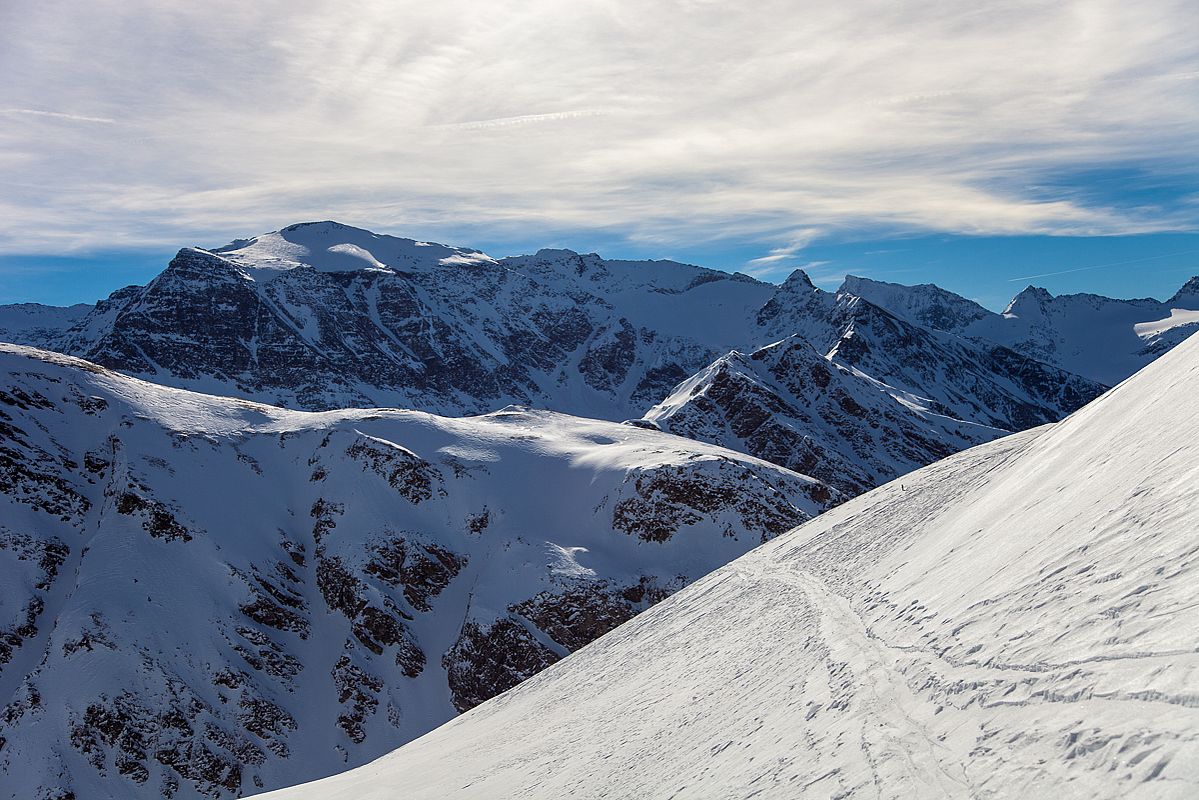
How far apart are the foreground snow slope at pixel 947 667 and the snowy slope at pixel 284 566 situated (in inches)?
1278

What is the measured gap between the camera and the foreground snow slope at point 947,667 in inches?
286

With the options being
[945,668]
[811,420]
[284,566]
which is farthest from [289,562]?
[811,420]

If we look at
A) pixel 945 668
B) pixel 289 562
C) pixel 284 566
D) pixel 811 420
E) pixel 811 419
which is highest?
pixel 945 668

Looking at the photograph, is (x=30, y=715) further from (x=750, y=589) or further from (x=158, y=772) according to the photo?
(x=750, y=589)

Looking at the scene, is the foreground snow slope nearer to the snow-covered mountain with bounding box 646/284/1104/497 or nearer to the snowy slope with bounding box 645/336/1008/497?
the snowy slope with bounding box 645/336/1008/497

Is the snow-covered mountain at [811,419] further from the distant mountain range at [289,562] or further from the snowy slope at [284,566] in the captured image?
the snowy slope at [284,566]

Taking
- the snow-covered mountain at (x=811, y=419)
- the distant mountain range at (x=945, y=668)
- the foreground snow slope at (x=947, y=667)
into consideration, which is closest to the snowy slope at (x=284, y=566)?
the foreground snow slope at (x=947, y=667)

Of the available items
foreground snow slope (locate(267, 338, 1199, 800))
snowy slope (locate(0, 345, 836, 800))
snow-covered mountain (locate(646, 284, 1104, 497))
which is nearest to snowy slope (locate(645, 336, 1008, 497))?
snow-covered mountain (locate(646, 284, 1104, 497))

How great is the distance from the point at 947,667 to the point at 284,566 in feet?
223

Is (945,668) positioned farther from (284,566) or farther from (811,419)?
(811,419)

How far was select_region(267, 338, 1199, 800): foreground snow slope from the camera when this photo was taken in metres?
7.26

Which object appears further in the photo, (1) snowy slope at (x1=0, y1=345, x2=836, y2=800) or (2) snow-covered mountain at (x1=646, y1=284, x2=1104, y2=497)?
(2) snow-covered mountain at (x1=646, y1=284, x2=1104, y2=497)

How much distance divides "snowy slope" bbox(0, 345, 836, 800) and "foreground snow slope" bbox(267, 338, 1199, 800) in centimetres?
3247

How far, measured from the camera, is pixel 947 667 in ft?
36.6
